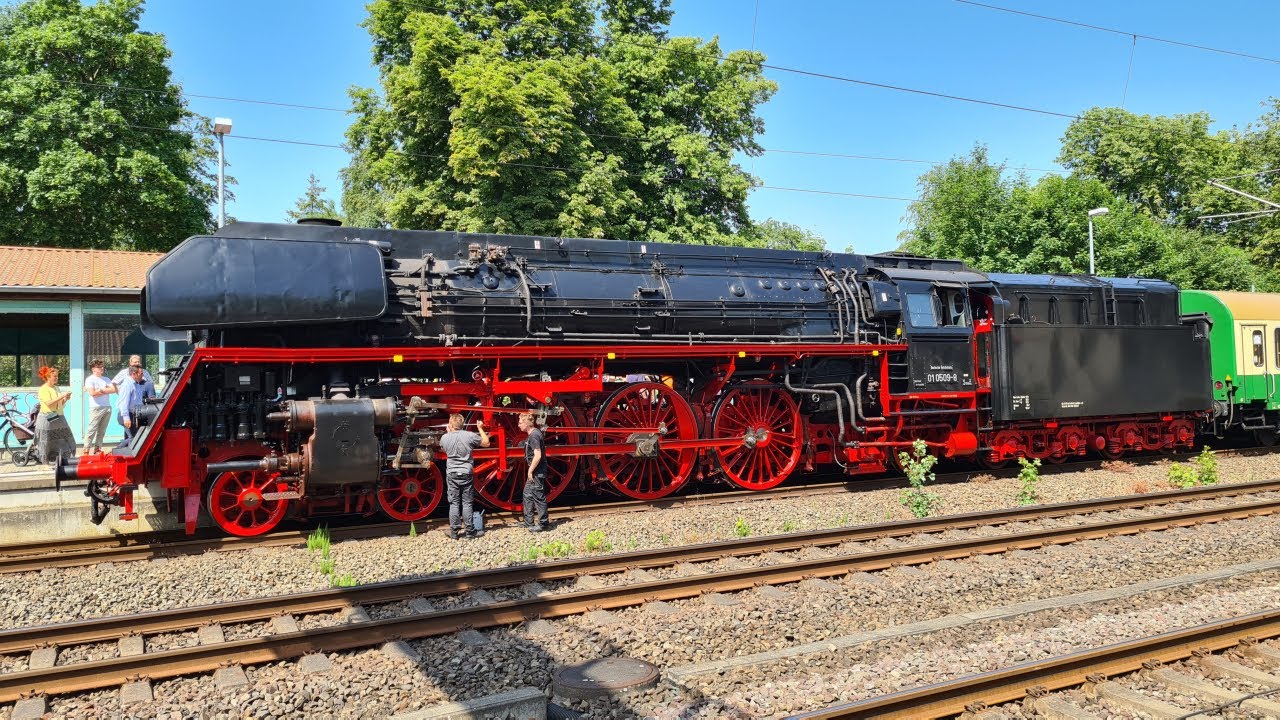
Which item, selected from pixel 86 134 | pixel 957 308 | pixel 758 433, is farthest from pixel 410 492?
pixel 86 134

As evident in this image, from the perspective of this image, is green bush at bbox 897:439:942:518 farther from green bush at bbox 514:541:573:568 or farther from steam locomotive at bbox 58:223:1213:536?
green bush at bbox 514:541:573:568

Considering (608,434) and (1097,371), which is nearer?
(608,434)

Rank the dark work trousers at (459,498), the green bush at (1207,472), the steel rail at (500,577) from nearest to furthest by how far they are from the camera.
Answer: the steel rail at (500,577) → the dark work trousers at (459,498) → the green bush at (1207,472)

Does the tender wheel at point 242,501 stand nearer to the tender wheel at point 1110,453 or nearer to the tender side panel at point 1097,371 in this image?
the tender side panel at point 1097,371

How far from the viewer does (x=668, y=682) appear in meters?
5.39

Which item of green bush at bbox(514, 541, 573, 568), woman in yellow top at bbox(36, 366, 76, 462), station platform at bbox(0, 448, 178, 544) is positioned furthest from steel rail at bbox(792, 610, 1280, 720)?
woman in yellow top at bbox(36, 366, 76, 462)

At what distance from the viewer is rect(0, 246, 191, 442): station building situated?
47.3ft

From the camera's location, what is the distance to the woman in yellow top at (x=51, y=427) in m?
12.8

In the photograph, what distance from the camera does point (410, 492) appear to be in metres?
10.6

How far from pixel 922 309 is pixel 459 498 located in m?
8.40

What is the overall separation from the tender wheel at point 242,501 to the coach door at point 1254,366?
19066mm

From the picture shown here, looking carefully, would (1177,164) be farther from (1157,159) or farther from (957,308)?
(957,308)

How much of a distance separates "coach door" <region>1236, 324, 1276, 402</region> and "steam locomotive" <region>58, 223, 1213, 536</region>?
6.62 feet

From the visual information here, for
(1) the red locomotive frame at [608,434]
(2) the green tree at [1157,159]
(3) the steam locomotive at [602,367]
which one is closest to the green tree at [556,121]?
(3) the steam locomotive at [602,367]
